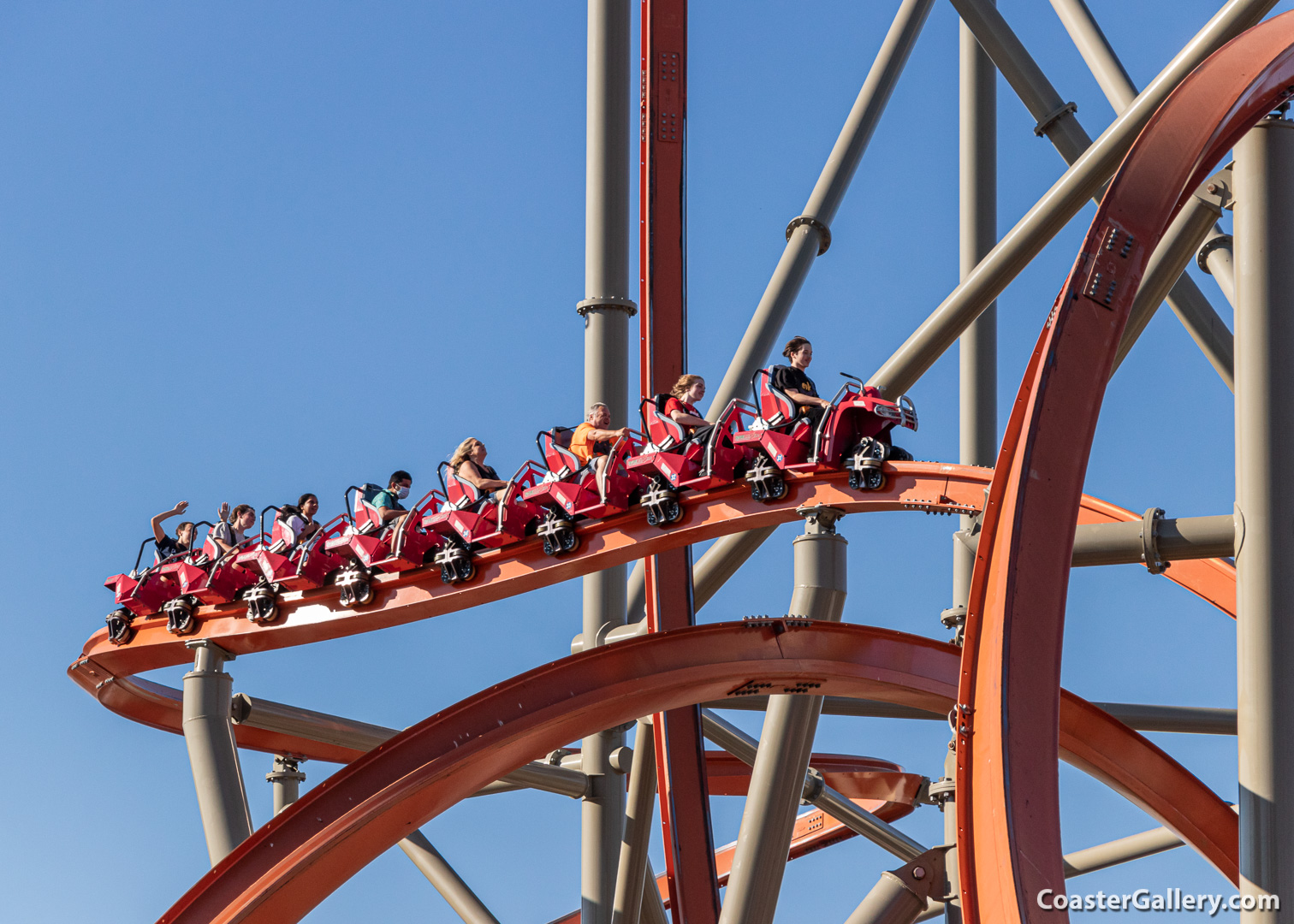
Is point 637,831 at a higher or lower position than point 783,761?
lower

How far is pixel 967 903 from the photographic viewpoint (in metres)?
5.66

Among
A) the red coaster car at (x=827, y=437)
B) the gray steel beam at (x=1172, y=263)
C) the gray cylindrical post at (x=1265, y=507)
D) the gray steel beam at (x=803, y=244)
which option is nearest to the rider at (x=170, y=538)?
the gray steel beam at (x=803, y=244)

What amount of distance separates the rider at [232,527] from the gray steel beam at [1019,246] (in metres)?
5.38

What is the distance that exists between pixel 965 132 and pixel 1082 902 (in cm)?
859

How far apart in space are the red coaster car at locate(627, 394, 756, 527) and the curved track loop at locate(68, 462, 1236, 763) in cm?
10

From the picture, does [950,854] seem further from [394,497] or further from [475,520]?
[394,497]

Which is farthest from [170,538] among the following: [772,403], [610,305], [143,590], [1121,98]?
[1121,98]

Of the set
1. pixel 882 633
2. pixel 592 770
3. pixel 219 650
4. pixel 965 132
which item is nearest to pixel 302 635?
pixel 219 650

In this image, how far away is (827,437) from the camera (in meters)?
9.47

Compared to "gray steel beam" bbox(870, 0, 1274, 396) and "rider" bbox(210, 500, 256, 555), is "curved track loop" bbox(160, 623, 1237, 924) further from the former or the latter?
"rider" bbox(210, 500, 256, 555)

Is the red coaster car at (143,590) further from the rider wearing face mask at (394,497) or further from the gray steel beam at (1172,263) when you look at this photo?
the gray steel beam at (1172,263)

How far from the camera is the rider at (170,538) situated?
13523mm

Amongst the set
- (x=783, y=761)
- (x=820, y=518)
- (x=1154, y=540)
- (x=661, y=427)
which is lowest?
(x=783, y=761)

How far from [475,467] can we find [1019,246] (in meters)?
3.94
